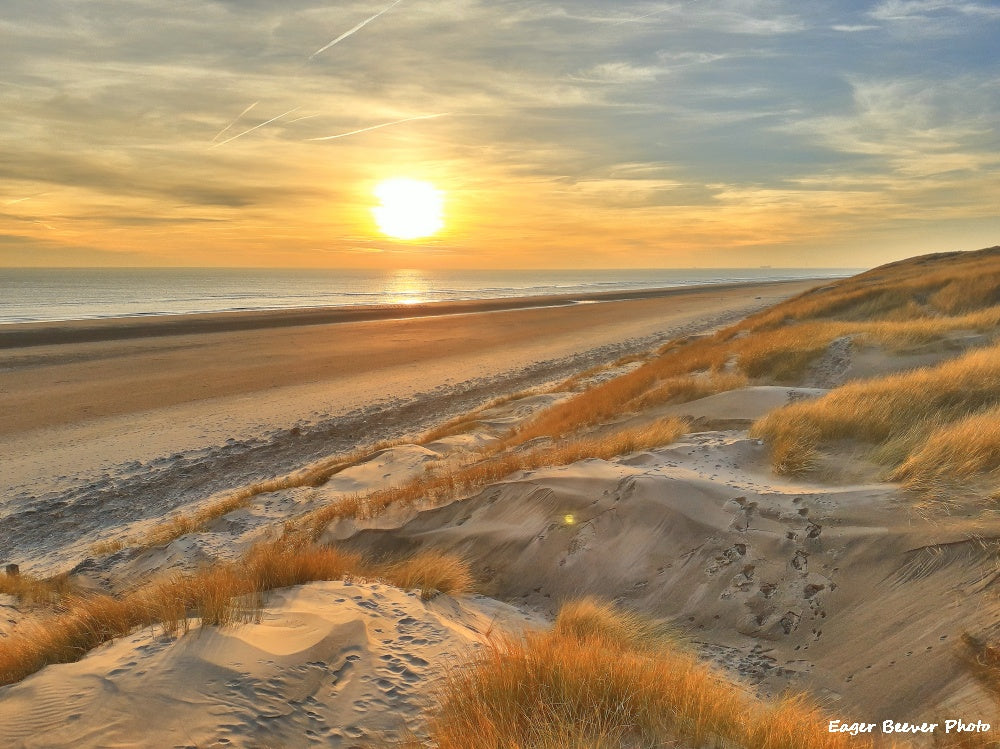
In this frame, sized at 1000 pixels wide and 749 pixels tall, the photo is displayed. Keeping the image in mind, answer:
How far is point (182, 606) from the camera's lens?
4082 mm

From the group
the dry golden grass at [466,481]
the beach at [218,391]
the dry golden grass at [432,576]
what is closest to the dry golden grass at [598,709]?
the dry golden grass at [432,576]

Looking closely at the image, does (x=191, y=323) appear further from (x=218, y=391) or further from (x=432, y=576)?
(x=432, y=576)

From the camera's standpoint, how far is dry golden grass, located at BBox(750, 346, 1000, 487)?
528cm

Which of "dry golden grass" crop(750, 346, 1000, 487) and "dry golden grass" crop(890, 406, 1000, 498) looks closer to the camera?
"dry golden grass" crop(890, 406, 1000, 498)

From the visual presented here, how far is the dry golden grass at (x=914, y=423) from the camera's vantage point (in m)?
5.28

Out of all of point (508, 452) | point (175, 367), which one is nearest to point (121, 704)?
point (508, 452)

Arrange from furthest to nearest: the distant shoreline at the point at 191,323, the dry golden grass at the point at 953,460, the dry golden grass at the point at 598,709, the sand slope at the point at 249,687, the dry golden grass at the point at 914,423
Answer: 1. the distant shoreline at the point at 191,323
2. the dry golden grass at the point at 914,423
3. the dry golden grass at the point at 953,460
4. the sand slope at the point at 249,687
5. the dry golden grass at the point at 598,709

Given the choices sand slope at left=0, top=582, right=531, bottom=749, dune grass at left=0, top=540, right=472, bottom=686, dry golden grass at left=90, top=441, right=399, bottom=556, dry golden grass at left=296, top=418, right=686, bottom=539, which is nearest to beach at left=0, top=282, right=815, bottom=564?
dry golden grass at left=90, top=441, right=399, bottom=556

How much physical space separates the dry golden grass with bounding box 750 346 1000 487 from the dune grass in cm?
460

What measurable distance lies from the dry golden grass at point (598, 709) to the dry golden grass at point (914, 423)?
10.5 ft

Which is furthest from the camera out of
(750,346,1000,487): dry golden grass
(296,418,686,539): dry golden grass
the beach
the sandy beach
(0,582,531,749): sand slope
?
the beach

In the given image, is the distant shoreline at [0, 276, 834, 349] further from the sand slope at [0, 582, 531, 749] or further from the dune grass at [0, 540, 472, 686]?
the sand slope at [0, 582, 531, 749]

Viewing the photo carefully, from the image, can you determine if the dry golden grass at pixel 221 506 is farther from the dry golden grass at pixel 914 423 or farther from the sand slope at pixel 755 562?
the dry golden grass at pixel 914 423

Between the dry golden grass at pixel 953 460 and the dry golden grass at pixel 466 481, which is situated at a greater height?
the dry golden grass at pixel 953 460
